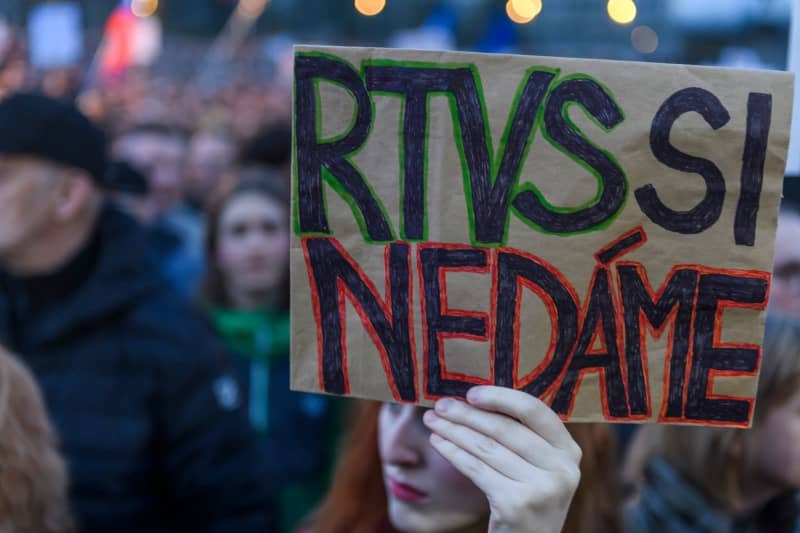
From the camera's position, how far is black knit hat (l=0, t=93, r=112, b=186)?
7.95 feet

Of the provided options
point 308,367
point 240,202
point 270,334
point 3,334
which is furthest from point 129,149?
point 308,367

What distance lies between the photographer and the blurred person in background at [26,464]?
5.47 feet

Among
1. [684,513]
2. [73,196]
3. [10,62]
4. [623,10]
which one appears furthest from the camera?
[623,10]

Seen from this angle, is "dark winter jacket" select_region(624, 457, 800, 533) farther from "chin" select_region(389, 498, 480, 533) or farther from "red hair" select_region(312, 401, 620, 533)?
"chin" select_region(389, 498, 480, 533)

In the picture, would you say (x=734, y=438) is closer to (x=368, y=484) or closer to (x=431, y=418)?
(x=368, y=484)

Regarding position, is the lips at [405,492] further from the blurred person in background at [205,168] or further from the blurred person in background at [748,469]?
the blurred person in background at [205,168]

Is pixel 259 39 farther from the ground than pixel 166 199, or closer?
farther from the ground

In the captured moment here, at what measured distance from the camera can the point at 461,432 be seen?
4.27ft

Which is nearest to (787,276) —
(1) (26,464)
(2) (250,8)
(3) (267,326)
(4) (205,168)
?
(3) (267,326)

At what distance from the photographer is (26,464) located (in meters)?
1.71

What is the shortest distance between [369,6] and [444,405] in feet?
67.3

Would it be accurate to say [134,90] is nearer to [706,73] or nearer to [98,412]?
[98,412]

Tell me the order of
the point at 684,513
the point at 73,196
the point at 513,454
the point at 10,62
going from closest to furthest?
the point at 513,454, the point at 684,513, the point at 73,196, the point at 10,62

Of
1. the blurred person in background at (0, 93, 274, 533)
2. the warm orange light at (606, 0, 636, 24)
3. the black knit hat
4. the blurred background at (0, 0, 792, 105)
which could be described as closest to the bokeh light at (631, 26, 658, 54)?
the blurred background at (0, 0, 792, 105)
